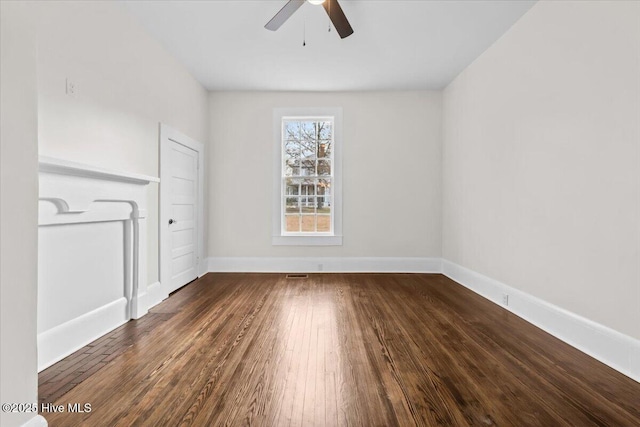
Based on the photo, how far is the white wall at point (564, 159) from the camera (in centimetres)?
221

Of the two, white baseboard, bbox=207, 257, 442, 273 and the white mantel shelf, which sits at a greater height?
the white mantel shelf

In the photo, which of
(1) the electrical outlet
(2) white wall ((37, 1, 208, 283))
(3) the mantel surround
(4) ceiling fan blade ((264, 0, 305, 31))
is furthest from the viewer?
(4) ceiling fan blade ((264, 0, 305, 31))

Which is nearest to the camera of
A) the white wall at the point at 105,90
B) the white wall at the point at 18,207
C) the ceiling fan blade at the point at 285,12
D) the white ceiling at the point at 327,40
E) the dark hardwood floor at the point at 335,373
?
the white wall at the point at 18,207

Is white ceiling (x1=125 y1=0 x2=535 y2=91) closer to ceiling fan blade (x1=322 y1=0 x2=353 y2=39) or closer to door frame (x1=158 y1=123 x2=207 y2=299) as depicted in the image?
ceiling fan blade (x1=322 y1=0 x2=353 y2=39)

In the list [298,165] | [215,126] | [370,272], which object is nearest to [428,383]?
[370,272]

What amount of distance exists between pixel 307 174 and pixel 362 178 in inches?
34.4

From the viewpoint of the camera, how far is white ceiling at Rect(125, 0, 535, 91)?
3.23 m

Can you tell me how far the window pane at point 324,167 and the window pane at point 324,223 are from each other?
2.24 ft

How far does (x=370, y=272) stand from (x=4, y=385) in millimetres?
4630

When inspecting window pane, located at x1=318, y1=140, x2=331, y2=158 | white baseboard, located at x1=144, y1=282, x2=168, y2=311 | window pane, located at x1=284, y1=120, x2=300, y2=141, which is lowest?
white baseboard, located at x1=144, y1=282, x2=168, y2=311

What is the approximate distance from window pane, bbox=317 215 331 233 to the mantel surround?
9.29ft

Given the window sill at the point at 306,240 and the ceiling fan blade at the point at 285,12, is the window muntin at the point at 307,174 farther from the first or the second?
the ceiling fan blade at the point at 285,12

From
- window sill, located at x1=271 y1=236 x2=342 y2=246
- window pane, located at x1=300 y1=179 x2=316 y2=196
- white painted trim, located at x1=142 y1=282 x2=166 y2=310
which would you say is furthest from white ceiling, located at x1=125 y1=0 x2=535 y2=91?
white painted trim, located at x1=142 y1=282 x2=166 y2=310

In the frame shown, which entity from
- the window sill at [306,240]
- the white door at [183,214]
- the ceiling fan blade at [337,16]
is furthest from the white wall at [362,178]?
the ceiling fan blade at [337,16]
